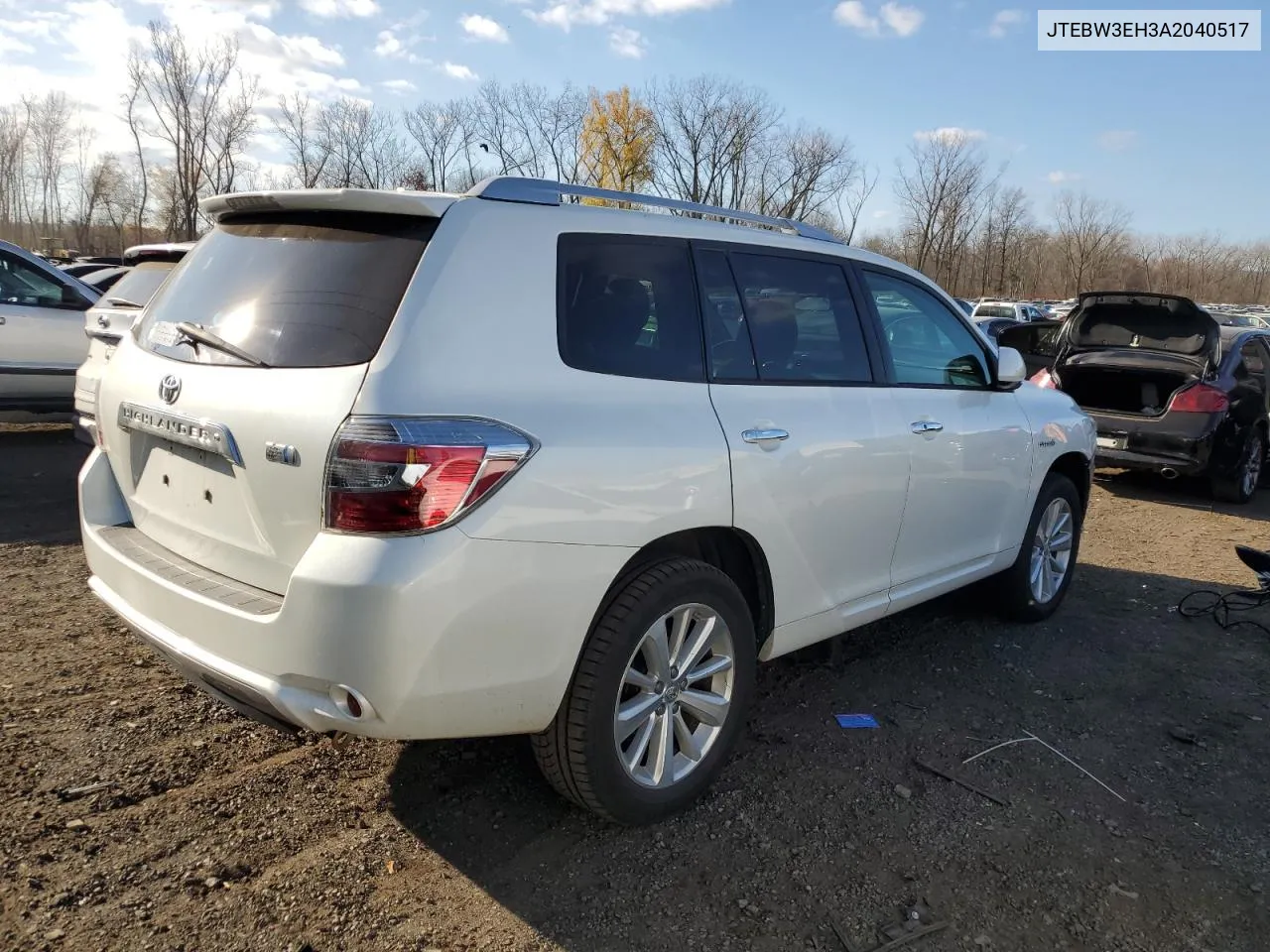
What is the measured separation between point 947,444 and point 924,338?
0.54 meters

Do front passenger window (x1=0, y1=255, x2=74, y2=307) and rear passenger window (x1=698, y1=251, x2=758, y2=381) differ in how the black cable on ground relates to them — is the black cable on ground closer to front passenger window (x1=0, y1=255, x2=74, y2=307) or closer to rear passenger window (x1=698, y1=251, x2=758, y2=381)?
rear passenger window (x1=698, y1=251, x2=758, y2=381)

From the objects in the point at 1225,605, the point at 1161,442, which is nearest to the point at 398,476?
the point at 1225,605

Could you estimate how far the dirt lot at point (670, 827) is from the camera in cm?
242

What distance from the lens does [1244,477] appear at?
833 centimetres

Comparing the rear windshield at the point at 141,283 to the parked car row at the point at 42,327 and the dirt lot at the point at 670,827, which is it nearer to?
the parked car row at the point at 42,327

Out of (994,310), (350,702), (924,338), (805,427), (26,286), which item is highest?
(994,310)

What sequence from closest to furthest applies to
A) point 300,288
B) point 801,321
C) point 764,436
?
point 300,288 → point 764,436 → point 801,321

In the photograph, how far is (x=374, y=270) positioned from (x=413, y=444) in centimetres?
56

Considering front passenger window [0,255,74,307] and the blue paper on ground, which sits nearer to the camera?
the blue paper on ground

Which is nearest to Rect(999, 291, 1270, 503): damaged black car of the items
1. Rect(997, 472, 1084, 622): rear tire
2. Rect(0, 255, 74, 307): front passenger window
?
Rect(997, 472, 1084, 622): rear tire

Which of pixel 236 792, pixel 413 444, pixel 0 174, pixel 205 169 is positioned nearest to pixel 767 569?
pixel 413 444

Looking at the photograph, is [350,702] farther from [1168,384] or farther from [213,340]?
[1168,384]

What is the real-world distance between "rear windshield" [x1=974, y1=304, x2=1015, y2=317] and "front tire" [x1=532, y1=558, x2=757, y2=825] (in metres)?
31.9

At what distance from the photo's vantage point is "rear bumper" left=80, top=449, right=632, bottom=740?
217cm
